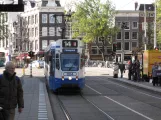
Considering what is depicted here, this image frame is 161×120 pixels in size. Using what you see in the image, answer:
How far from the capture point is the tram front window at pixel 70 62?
25.5 m

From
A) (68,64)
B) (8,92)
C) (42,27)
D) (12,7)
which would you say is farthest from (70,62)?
(42,27)

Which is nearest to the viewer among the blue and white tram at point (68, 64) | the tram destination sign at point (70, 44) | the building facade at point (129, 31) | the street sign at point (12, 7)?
the street sign at point (12, 7)

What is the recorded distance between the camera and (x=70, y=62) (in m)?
25.5

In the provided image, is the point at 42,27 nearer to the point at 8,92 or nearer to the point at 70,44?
the point at 70,44

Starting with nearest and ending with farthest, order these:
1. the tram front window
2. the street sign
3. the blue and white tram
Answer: the street sign → the blue and white tram → the tram front window

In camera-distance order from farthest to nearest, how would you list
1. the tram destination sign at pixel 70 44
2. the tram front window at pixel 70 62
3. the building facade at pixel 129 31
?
the building facade at pixel 129 31 → the tram destination sign at pixel 70 44 → the tram front window at pixel 70 62

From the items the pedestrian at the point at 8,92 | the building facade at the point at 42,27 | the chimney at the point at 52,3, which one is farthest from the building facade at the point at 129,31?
the pedestrian at the point at 8,92

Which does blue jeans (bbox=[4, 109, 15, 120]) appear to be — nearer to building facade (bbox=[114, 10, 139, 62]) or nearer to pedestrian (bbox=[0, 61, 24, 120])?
pedestrian (bbox=[0, 61, 24, 120])

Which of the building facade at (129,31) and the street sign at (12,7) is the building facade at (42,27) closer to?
the building facade at (129,31)

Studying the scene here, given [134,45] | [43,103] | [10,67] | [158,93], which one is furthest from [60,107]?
[134,45]

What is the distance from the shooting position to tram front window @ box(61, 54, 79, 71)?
25453mm

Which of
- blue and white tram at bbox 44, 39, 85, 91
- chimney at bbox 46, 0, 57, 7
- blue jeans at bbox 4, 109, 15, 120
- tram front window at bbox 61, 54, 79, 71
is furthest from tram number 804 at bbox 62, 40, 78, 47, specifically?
chimney at bbox 46, 0, 57, 7

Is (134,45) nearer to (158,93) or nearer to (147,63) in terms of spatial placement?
(147,63)

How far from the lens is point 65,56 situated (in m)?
25.6
